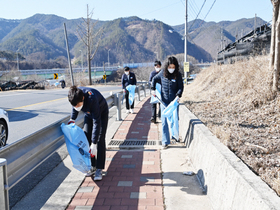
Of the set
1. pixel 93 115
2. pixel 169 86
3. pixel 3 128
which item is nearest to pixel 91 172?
pixel 93 115

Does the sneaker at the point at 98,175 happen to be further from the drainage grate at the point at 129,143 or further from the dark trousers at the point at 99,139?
the drainage grate at the point at 129,143

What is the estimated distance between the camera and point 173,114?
585 cm

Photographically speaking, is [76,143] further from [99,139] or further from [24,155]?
[24,155]

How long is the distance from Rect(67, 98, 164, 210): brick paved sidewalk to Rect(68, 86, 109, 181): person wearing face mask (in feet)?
0.79

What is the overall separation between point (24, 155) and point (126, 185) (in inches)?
65.2

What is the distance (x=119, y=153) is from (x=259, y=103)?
11.2 feet

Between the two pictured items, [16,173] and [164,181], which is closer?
[16,173]

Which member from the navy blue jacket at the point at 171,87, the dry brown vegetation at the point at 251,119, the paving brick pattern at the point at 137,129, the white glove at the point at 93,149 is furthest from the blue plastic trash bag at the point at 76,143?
the paving brick pattern at the point at 137,129

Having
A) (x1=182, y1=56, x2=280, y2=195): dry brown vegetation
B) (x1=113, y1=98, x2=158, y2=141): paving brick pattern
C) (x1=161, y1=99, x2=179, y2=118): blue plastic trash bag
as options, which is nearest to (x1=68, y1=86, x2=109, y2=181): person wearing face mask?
(x1=161, y1=99, x2=179, y2=118): blue plastic trash bag

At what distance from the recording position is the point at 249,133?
479 cm

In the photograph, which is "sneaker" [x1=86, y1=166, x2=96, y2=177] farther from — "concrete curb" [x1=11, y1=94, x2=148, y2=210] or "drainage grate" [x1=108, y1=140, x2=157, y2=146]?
"drainage grate" [x1=108, y1=140, x2=157, y2=146]

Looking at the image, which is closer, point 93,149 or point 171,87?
point 93,149

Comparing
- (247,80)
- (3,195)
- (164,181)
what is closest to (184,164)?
(164,181)

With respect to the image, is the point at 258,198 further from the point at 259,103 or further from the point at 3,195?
the point at 259,103
